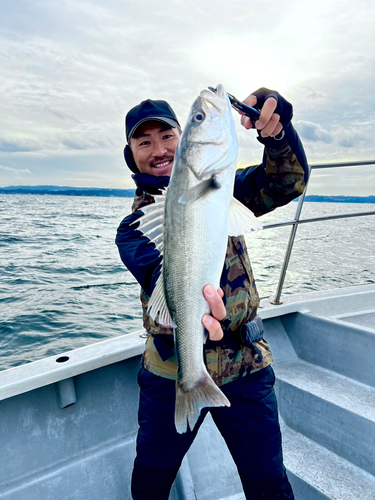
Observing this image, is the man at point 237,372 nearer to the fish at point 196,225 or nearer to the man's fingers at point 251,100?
the man's fingers at point 251,100

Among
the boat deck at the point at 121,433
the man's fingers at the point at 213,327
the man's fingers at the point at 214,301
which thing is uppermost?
the man's fingers at the point at 214,301

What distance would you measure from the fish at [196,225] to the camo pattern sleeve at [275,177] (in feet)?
1.63

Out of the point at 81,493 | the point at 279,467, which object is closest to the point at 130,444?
the point at 81,493

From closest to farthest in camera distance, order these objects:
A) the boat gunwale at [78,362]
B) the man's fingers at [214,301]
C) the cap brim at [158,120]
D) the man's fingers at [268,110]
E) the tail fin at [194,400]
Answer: the man's fingers at [214,301], the tail fin at [194,400], the man's fingers at [268,110], the cap brim at [158,120], the boat gunwale at [78,362]

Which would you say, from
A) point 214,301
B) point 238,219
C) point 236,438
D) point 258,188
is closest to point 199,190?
point 238,219

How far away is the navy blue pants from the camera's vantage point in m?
2.08

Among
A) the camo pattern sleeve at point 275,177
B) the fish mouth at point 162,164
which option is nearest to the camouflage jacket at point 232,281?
the camo pattern sleeve at point 275,177

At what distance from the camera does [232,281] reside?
7.09 feet

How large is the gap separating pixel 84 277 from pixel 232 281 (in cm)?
1238

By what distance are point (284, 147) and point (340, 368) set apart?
2560 mm

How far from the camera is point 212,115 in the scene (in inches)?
67.7

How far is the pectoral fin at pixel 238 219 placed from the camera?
178 cm

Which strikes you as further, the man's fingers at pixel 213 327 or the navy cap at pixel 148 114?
the navy cap at pixel 148 114

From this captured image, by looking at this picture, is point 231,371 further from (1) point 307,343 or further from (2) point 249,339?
(1) point 307,343
